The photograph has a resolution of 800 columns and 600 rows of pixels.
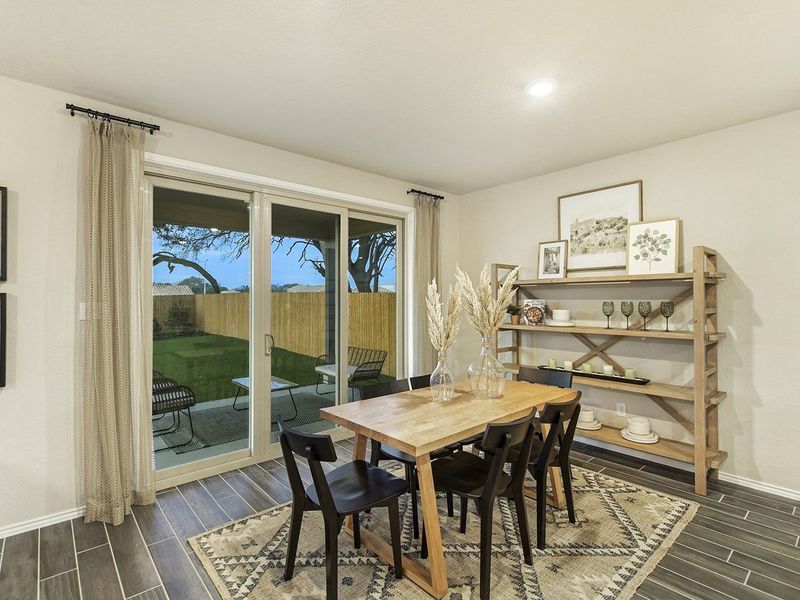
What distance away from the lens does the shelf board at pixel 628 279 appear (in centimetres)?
304

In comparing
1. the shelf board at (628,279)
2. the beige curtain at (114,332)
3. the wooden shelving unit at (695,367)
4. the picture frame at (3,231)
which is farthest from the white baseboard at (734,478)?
the picture frame at (3,231)

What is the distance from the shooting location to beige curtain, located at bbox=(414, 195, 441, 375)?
15.3 ft

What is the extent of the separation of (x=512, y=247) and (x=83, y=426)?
4.10 m

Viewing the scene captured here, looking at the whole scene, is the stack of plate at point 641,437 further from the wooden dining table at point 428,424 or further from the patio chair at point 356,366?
the patio chair at point 356,366

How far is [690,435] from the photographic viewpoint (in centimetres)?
332

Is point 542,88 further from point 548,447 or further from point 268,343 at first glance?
point 268,343

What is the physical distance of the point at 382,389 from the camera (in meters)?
2.83

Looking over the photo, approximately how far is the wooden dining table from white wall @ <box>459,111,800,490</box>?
139 cm

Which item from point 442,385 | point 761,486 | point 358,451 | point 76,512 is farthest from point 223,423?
point 761,486

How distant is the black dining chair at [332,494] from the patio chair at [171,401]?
1.67 m

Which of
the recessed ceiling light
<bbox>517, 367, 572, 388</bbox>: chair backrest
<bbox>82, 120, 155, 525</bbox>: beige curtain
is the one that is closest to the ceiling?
the recessed ceiling light

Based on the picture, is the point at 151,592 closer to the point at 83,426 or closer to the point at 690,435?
the point at 83,426

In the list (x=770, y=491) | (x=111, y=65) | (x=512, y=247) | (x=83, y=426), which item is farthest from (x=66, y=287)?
(x=770, y=491)

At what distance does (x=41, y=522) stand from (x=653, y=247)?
15.7 ft
